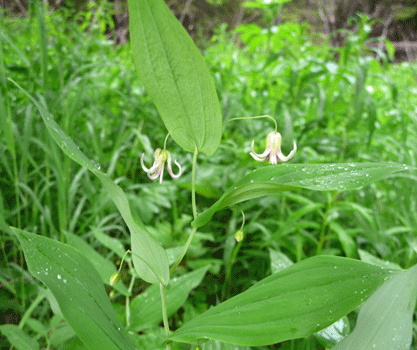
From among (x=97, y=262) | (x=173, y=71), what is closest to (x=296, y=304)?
(x=173, y=71)

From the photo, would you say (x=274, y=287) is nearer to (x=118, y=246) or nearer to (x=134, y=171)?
(x=118, y=246)

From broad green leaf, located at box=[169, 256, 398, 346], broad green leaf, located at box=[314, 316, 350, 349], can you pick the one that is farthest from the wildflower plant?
broad green leaf, located at box=[314, 316, 350, 349]

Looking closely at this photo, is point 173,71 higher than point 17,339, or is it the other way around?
point 173,71

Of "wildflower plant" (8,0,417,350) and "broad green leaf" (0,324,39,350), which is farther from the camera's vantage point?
"broad green leaf" (0,324,39,350)

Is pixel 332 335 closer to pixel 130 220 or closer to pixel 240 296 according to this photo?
pixel 240 296

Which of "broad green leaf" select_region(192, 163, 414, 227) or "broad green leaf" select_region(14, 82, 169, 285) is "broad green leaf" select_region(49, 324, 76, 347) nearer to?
"broad green leaf" select_region(14, 82, 169, 285)

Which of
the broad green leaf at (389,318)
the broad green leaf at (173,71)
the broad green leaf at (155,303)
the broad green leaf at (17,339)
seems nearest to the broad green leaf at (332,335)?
the broad green leaf at (389,318)
